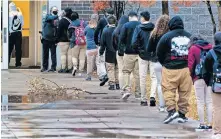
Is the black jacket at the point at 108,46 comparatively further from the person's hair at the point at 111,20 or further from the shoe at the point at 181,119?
the shoe at the point at 181,119

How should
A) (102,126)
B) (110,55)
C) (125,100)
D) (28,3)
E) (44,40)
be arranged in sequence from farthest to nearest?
(28,3), (44,40), (110,55), (125,100), (102,126)

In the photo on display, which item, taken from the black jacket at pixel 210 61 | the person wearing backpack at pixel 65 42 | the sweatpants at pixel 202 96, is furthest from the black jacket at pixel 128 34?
the person wearing backpack at pixel 65 42

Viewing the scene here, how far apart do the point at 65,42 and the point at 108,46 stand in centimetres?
538

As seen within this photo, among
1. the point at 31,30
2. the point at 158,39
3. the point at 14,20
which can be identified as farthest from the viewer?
the point at 31,30

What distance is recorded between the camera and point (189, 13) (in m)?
25.3

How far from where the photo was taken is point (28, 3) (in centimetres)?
2528

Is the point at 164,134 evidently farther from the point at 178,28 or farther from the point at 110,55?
the point at 110,55

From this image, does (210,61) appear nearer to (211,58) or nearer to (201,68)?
(211,58)

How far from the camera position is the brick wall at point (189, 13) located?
24781 millimetres

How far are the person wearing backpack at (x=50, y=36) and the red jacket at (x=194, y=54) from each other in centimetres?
1222

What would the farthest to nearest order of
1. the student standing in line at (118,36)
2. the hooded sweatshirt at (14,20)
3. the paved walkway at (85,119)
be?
the hooded sweatshirt at (14,20) → the student standing in line at (118,36) → the paved walkway at (85,119)

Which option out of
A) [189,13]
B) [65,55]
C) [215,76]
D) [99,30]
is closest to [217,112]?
[215,76]

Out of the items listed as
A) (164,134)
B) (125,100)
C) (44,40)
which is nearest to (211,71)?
(164,134)

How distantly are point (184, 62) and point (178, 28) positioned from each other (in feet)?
2.00
